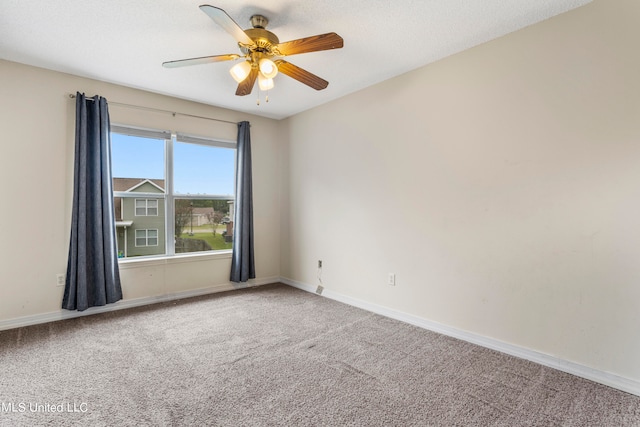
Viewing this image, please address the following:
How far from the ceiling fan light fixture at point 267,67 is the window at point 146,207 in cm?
241

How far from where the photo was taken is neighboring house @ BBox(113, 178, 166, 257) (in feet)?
11.8

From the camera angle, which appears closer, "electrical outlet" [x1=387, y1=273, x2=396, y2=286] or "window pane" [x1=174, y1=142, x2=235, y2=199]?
"electrical outlet" [x1=387, y1=273, x2=396, y2=286]

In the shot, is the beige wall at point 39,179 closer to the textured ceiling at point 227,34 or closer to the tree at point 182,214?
the textured ceiling at point 227,34

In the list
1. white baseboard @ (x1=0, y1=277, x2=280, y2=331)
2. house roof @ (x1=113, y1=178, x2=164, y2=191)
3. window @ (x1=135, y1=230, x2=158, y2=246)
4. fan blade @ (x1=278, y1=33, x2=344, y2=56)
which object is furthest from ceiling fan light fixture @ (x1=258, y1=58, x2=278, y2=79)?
white baseboard @ (x1=0, y1=277, x2=280, y2=331)

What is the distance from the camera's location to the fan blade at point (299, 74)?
233 centimetres

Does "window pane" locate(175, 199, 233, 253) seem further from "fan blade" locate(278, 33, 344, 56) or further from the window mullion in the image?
"fan blade" locate(278, 33, 344, 56)

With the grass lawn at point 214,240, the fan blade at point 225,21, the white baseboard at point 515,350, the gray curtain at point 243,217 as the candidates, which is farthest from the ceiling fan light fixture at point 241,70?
the white baseboard at point 515,350

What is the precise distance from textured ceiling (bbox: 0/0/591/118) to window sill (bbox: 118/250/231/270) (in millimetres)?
1994

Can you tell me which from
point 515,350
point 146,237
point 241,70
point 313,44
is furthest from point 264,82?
point 515,350

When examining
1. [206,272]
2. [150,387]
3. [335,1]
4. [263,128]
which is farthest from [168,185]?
[335,1]

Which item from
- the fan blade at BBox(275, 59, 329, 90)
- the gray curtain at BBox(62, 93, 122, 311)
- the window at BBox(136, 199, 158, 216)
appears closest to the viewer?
the fan blade at BBox(275, 59, 329, 90)

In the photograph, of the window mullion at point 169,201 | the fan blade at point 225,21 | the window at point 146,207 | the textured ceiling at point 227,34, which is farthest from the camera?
the window mullion at point 169,201

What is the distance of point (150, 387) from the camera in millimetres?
1979

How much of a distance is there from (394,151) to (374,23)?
1.27 meters
